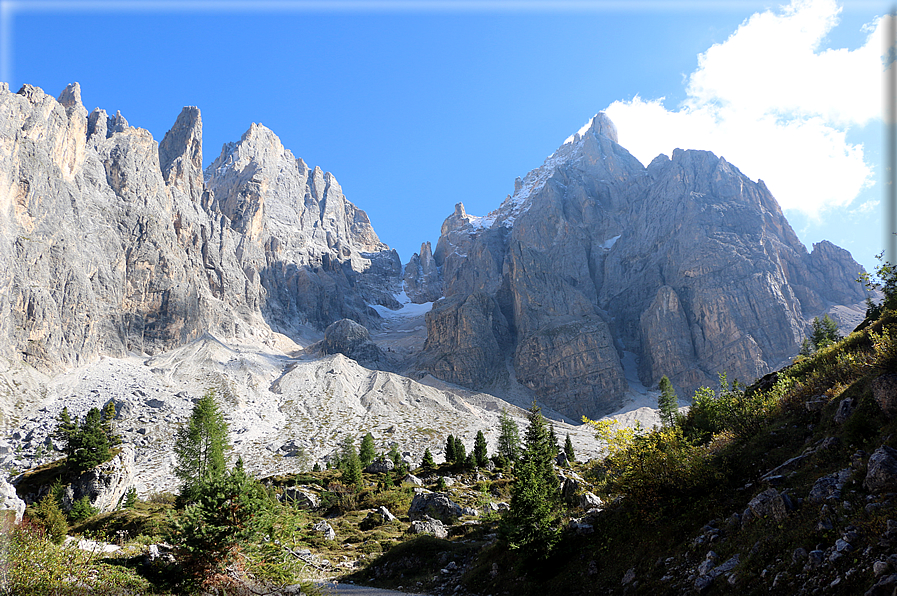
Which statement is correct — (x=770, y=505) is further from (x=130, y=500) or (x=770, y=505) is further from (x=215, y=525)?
(x=130, y=500)

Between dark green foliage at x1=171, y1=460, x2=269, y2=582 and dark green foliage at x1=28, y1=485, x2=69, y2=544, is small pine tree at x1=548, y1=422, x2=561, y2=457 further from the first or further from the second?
dark green foliage at x1=28, y1=485, x2=69, y2=544

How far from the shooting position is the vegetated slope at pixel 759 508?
11117 millimetres

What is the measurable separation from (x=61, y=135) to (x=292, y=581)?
217m

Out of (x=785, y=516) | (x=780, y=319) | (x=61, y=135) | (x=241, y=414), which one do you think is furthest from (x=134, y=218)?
(x=780, y=319)

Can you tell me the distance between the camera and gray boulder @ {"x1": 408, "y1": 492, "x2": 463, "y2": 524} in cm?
4091

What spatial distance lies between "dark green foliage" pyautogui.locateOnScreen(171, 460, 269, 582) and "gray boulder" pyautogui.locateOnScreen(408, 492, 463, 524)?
89.2ft

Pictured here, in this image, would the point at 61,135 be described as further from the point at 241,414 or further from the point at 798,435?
the point at 798,435

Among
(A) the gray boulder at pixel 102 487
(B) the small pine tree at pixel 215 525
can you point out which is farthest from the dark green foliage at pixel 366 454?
(B) the small pine tree at pixel 215 525

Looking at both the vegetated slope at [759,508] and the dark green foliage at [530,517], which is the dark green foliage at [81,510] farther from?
the dark green foliage at [530,517]

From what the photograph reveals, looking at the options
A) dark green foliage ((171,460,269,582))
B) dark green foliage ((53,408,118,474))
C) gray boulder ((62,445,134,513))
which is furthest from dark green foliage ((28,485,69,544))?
dark green foliage ((53,408,118,474))

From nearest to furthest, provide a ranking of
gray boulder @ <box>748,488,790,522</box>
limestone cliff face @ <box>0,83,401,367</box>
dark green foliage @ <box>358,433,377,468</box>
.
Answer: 1. gray boulder @ <box>748,488,790,522</box>
2. dark green foliage @ <box>358,433,377,468</box>
3. limestone cliff face @ <box>0,83,401,367</box>

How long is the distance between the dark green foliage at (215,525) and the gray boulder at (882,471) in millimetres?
18210

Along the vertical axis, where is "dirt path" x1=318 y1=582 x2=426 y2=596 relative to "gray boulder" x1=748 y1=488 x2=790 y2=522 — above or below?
below

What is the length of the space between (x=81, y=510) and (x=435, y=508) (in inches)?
1136
